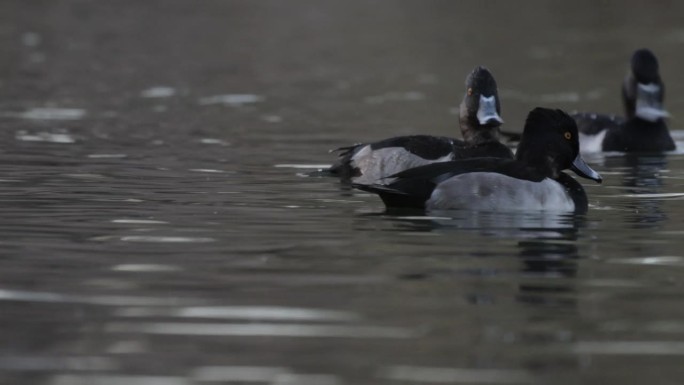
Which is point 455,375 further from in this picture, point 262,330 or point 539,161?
point 539,161

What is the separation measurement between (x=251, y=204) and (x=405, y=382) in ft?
17.9

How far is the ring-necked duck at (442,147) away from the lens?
12867 mm

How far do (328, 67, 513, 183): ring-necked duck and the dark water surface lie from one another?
1.26ft

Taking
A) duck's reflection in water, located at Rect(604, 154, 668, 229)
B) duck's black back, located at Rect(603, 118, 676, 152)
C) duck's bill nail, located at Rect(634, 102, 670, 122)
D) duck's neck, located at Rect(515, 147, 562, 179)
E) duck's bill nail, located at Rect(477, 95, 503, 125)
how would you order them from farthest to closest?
duck's bill nail, located at Rect(634, 102, 670, 122), duck's black back, located at Rect(603, 118, 676, 152), duck's bill nail, located at Rect(477, 95, 503, 125), duck's neck, located at Rect(515, 147, 562, 179), duck's reflection in water, located at Rect(604, 154, 668, 229)

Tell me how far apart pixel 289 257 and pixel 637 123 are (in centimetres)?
847

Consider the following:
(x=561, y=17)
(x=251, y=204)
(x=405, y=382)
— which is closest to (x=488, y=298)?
(x=405, y=382)

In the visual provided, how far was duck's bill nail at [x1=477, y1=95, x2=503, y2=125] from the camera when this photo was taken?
13.2m

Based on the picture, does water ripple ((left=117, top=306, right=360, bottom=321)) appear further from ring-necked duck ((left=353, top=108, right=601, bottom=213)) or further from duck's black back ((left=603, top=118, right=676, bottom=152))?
duck's black back ((left=603, top=118, right=676, bottom=152))

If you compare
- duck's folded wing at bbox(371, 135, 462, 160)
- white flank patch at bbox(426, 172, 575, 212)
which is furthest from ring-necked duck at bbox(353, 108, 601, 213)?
duck's folded wing at bbox(371, 135, 462, 160)

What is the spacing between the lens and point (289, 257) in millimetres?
9078

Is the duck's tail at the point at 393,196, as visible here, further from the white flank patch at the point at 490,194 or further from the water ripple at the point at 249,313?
the water ripple at the point at 249,313

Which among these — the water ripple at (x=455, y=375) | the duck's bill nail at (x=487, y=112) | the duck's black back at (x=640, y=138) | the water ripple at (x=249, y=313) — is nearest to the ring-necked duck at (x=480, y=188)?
the duck's bill nail at (x=487, y=112)

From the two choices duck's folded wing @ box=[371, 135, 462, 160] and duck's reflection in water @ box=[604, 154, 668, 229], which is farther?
duck's folded wing @ box=[371, 135, 462, 160]

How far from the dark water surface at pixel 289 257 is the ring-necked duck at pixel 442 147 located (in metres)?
0.39
